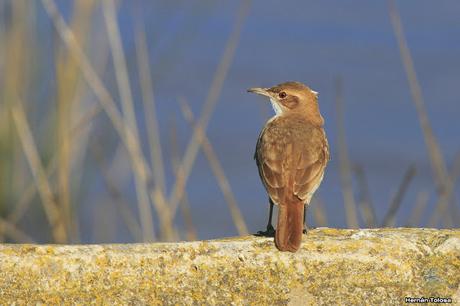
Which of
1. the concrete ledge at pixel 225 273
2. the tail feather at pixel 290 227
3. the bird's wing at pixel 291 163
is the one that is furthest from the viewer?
the bird's wing at pixel 291 163

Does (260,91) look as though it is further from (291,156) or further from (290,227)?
(290,227)

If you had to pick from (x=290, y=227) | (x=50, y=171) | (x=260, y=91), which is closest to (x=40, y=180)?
(x=50, y=171)

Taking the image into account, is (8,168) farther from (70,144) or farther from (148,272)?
(148,272)

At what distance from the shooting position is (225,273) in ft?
8.73

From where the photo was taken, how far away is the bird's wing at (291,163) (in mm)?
3623

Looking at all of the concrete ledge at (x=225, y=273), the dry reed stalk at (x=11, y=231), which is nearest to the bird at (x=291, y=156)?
the concrete ledge at (x=225, y=273)

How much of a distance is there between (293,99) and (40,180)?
1497mm

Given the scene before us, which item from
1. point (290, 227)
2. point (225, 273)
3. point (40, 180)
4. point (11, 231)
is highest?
point (40, 180)

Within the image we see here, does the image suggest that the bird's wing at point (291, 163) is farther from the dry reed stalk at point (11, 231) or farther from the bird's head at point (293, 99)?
the dry reed stalk at point (11, 231)

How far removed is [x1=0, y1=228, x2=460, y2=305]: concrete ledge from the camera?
258cm

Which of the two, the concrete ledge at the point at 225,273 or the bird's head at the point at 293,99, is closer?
the concrete ledge at the point at 225,273

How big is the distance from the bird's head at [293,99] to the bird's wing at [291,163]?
52cm

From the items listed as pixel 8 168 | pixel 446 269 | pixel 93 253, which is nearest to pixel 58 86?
pixel 8 168

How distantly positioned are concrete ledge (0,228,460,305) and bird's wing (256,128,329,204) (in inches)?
31.5
